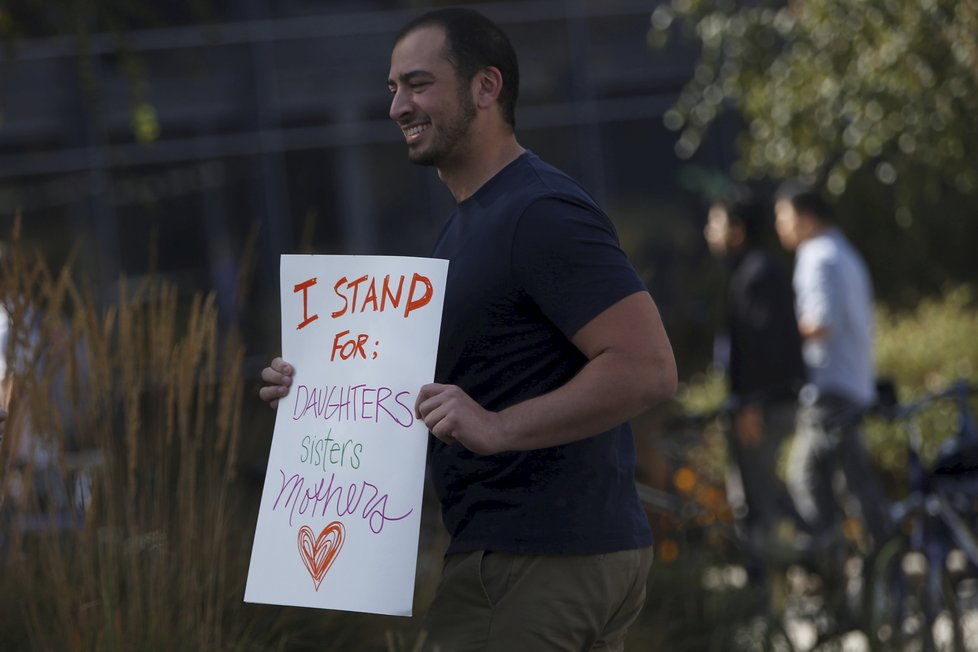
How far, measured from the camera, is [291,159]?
18219 millimetres

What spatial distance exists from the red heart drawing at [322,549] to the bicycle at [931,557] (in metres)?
2.69

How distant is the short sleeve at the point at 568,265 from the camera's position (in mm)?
2645

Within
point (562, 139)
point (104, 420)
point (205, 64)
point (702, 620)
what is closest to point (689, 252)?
point (562, 139)

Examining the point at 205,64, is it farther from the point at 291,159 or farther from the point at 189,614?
the point at 189,614

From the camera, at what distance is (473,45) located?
2.83 m

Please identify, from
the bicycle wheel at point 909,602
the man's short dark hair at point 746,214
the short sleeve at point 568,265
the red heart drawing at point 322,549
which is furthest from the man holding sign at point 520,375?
the man's short dark hair at point 746,214

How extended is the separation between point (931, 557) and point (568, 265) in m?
2.85

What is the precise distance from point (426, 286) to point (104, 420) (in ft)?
4.27

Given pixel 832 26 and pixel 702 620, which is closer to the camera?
pixel 702 620

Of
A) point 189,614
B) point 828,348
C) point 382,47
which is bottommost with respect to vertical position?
point 189,614

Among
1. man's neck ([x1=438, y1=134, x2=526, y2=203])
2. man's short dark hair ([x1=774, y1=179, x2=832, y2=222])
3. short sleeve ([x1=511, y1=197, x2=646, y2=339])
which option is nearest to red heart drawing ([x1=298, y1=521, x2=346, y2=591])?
short sleeve ([x1=511, y1=197, x2=646, y2=339])

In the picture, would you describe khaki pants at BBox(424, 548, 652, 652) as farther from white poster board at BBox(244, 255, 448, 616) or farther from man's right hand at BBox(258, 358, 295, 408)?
man's right hand at BBox(258, 358, 295, 408)

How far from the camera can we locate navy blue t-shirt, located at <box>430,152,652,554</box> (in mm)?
2676

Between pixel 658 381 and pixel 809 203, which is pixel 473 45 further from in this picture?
pixel 809 203
